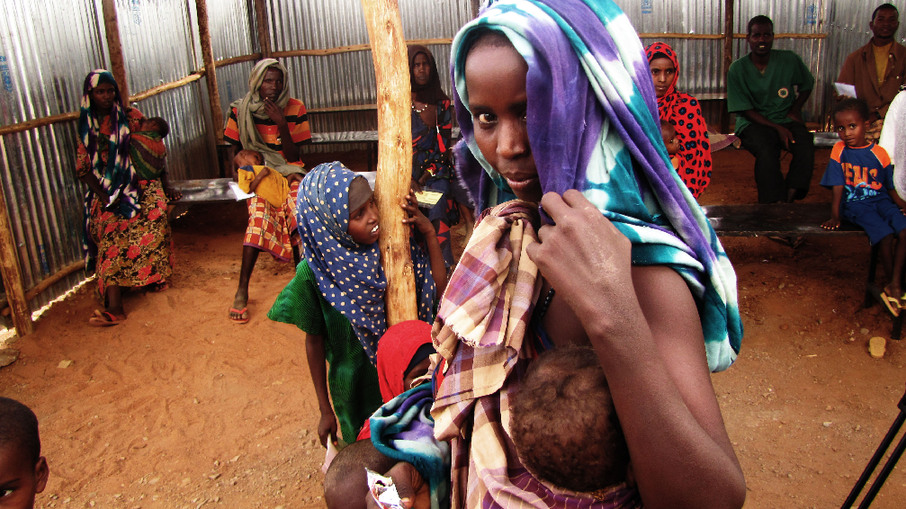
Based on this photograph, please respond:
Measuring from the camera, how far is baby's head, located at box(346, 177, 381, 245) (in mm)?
2885

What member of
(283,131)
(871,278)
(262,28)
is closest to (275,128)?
(283,131)

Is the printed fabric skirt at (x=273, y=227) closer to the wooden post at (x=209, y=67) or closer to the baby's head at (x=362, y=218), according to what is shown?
the baby's head at (x=362, y=218)

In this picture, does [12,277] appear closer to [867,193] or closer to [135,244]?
[135,244]

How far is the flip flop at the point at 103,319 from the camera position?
5477 mm

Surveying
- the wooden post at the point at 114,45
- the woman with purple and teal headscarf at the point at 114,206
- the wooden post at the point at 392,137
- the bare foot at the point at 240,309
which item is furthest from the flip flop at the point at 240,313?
the wooden post at the point at 392,137

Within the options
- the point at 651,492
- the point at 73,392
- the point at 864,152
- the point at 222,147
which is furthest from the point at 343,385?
the point at 222,147

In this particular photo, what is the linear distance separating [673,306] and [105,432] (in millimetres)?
4175

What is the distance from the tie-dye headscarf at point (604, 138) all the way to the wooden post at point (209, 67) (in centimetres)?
853

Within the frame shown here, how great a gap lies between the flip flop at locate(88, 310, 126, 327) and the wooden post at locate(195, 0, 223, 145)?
3.91 m

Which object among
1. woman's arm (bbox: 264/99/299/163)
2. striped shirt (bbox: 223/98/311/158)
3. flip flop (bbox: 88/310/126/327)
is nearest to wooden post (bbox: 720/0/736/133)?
striped shirt (bbox: 223/98/311/158)

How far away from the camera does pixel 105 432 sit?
4.18m

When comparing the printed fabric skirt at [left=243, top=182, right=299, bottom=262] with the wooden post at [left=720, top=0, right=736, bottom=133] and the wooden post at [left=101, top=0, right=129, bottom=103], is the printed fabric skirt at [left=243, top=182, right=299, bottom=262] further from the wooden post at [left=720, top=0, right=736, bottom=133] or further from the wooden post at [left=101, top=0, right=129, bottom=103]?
the wooden post at [left=720, top=0, right=736, bottom=133]

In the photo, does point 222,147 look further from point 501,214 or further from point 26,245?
point 501,214

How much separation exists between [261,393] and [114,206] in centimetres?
253
